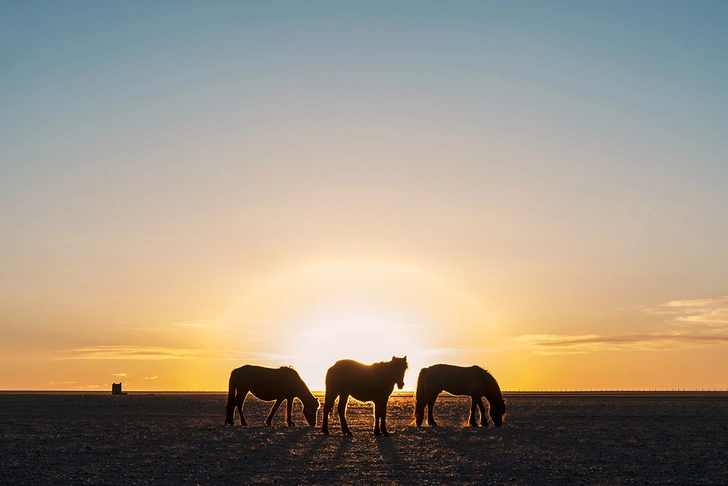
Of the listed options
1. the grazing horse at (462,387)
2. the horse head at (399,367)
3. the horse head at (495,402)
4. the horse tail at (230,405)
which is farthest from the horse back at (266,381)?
the horse head at (495,402)

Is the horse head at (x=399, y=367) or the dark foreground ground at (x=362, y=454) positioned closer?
the dark foreground ground at (x=362, y=454)

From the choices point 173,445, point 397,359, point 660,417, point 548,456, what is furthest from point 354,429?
point 660,417

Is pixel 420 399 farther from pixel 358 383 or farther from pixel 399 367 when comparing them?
pixel 358 383

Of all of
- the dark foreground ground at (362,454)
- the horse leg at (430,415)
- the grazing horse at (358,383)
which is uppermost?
the grazing horse at (358,383)

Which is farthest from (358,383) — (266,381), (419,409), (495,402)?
(495,402)

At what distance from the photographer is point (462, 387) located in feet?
117

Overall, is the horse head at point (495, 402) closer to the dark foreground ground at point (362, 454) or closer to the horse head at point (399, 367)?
the dark foreground ground at point (362, 454)

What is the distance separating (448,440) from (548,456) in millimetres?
5467

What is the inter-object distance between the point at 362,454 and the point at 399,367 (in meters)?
8.32

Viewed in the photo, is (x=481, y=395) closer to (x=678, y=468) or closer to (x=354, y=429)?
(x=354, y=429)

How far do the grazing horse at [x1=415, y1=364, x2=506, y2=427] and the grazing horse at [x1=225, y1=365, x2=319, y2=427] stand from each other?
4955 mm

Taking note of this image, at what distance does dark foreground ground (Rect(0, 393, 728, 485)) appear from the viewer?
18.2m

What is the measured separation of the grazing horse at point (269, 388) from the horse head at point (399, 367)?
5.85 m

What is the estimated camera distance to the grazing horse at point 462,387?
115 feet
